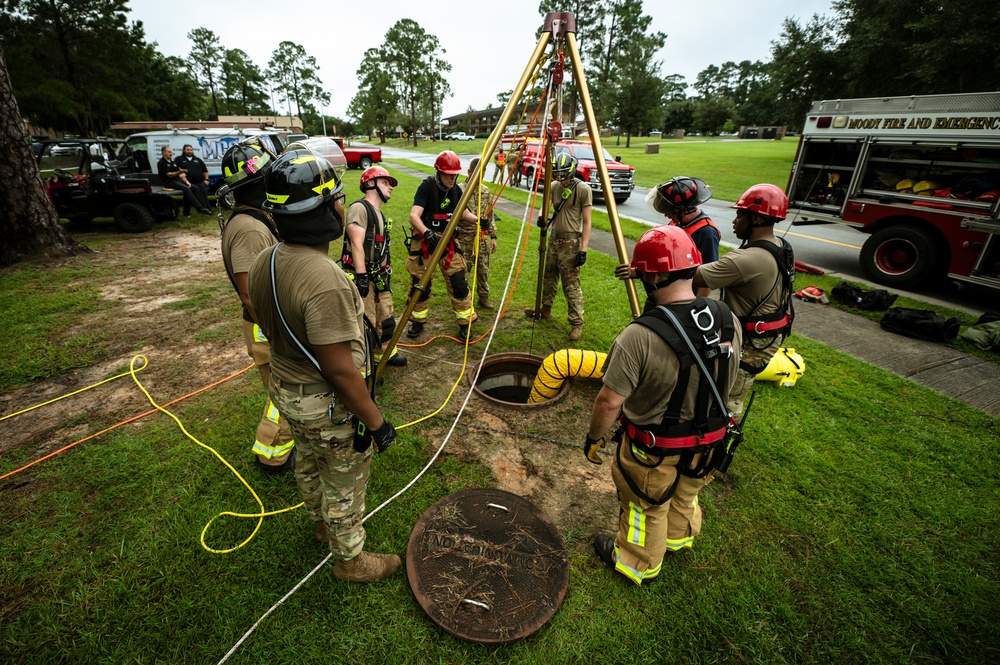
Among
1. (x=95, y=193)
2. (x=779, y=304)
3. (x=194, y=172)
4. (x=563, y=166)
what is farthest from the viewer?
(x=194, y=172)

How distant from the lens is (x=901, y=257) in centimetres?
790

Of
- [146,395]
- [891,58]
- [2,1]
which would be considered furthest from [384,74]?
[146,395]

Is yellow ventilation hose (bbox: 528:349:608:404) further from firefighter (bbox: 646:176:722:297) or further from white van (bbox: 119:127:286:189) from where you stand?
white van (bbox: 119:127:286:189)

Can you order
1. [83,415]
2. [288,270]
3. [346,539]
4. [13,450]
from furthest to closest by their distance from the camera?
1. [83,415]
2. [13,450]
3. [346,539]
4. [288,270]

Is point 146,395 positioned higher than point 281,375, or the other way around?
point 281,375

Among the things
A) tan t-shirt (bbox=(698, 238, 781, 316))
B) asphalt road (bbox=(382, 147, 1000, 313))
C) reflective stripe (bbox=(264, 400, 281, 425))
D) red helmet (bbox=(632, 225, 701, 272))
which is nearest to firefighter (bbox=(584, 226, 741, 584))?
red helmet (bbox=(632, 225, 701, 272))

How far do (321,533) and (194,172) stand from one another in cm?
1383

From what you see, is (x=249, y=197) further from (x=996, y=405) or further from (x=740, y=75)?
(x=740, y=75)

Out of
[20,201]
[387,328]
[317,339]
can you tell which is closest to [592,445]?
[317,339]

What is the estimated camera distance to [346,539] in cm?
243

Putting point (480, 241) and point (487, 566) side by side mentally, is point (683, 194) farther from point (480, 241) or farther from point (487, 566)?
point (487, 566)

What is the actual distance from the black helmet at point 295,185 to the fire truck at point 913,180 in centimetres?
939

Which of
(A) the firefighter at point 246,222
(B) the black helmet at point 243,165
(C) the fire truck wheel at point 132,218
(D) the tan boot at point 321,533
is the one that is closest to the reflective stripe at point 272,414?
(A) the firefighter at point 246,222

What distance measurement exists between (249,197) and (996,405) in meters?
7.47
